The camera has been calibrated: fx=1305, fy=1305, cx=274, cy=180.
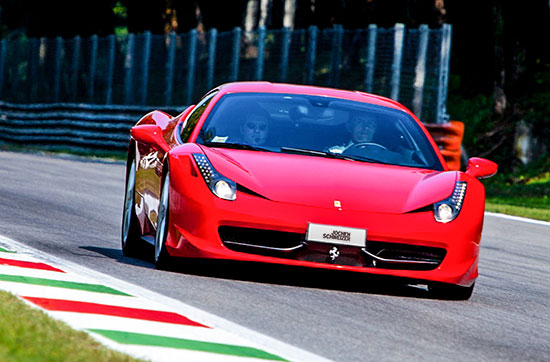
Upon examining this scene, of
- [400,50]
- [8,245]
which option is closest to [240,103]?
[8,245]

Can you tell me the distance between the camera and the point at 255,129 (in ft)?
28.8

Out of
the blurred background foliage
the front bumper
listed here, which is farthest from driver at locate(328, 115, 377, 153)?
the blurred background foliage

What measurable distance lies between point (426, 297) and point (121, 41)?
25.2m

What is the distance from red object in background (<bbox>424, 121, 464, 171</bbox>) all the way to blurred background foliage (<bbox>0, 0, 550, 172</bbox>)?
4.78m

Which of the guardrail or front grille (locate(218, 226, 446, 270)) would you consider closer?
front grille (locate(218, 226, 446, 270))

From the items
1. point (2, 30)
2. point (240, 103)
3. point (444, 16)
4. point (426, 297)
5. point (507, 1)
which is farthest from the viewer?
point (2, 30)

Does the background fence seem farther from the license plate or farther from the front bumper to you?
the license plate

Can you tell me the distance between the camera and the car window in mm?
8891

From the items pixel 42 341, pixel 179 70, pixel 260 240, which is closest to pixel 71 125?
pixel 179 70

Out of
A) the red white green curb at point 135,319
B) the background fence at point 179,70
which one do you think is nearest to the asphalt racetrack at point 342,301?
the red white green curb at point 135,319

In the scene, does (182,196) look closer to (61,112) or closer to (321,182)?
(321,182)

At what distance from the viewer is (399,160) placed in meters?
8.83

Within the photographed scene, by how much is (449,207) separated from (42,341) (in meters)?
3.59

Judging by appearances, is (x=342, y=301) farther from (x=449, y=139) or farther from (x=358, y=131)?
(x=449, y=139)
